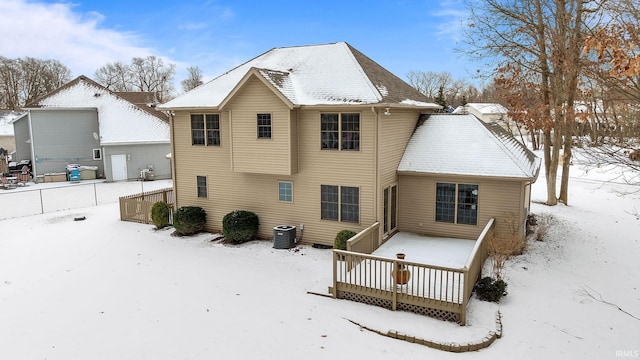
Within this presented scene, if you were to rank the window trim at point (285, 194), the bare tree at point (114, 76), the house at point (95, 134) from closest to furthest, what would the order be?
the window trim at point (285, 194) < the house at point (95, 134) < the bare tree at point (114, 76)

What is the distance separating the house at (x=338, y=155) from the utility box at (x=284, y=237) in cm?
56

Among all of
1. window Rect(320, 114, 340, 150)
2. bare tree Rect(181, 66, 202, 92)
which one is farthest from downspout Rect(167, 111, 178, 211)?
bare tree Rect(181, 66, 202, 92)

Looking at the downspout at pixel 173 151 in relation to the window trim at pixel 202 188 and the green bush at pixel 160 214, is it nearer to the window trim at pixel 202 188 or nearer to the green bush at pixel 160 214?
the green bush at pixel 160 214

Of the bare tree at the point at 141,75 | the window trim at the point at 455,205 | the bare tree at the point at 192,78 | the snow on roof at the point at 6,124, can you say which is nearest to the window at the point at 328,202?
the window trim at the point at 455,205

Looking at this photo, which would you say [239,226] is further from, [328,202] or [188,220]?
[328,202]

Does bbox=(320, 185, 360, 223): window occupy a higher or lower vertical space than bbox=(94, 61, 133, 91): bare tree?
lower

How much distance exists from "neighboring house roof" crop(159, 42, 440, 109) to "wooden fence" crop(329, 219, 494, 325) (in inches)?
209

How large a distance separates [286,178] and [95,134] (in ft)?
75.1

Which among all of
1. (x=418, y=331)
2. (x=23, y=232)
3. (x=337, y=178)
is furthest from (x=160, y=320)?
(x=23, y=232)

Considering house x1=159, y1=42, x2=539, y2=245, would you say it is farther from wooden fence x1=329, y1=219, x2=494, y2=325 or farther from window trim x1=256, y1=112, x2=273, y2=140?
wooden fence x1=329, y1=219, x2=494, y2=325

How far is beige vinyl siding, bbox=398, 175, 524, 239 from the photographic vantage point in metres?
13.8

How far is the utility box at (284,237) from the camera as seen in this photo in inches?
579

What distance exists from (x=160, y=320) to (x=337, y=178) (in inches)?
278

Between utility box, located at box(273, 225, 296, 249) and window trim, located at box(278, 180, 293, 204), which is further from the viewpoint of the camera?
window trim, located at box(278, 180, 293, 204)
